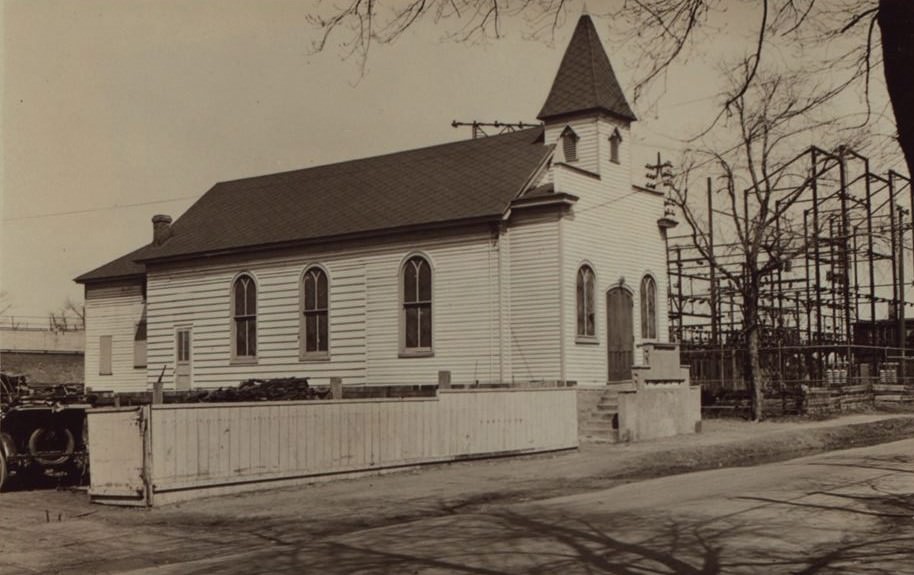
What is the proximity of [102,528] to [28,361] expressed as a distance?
186 ft

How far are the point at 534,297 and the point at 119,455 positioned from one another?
14.3 meters

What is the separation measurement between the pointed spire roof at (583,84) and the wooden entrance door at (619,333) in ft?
17.4

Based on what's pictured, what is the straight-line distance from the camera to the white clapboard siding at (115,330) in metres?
37.8

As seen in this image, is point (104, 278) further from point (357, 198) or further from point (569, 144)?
point (569, 144)

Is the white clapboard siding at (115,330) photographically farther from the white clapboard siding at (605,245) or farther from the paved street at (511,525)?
the paved street at (511,525)

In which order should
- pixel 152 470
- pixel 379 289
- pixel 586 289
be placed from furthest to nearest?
pixel 379 289 → pixel 586 289 → pixel 152 470

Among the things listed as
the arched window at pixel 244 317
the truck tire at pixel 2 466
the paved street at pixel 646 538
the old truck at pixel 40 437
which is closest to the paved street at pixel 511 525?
the paved street at pixel 646 538

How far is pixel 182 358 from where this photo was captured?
34.6 meters

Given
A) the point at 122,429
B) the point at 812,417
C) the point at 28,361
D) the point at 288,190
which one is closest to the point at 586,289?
the point at 812,417

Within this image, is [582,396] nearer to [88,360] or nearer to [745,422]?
[745,422]

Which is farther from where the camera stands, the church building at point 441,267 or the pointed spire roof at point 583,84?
the pointed spire roof at point 583,84

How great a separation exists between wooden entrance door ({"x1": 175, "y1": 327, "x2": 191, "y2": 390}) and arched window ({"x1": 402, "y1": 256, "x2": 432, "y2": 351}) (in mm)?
9162

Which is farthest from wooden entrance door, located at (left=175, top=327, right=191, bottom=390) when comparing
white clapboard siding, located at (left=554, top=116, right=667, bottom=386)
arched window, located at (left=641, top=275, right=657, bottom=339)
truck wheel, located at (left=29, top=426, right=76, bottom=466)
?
truck wheel, located at (left=29, top=426, right=76, bottom=466)

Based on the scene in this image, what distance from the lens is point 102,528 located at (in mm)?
12570
